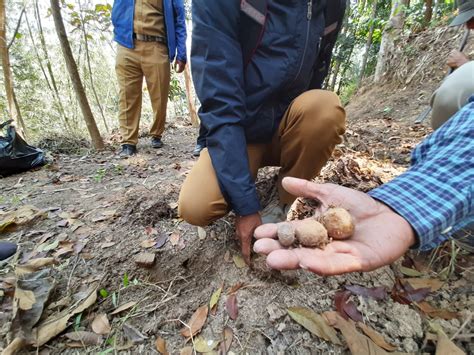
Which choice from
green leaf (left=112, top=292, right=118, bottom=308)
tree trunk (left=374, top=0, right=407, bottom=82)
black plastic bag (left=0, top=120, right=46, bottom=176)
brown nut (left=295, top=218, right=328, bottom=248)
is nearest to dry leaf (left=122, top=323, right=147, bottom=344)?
green leaf (left=112, top=292, right=118, bottom=308)

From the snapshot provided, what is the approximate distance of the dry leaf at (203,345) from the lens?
109 cm

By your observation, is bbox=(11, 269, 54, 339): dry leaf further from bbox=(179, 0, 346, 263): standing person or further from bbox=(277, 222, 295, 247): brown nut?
bbox=(277, 222, 295, 247): brown nut

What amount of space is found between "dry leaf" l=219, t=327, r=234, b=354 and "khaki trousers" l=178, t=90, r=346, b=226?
0.56 m

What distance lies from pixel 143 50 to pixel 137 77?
34 cm

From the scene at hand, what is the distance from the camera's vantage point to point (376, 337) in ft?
3.51

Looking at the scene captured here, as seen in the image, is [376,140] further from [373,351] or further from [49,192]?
[49,192]

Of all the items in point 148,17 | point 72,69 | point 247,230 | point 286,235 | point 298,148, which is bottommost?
point 247,230

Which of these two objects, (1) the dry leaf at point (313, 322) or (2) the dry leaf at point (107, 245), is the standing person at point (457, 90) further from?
(2) the dry leaf at point (107, 245)

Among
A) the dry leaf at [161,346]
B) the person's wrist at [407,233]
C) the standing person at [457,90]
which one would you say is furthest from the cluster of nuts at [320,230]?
the standing person at [457,90]

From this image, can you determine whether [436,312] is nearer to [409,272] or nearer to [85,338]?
[409,272]

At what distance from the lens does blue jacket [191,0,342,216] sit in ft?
4.45

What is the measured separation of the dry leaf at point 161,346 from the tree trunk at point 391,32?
19.3ft

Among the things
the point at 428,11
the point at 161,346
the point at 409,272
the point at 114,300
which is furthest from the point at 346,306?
the point at 428,11

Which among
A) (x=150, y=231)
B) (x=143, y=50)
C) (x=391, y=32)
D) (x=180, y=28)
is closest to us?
(x=150, y=231)
